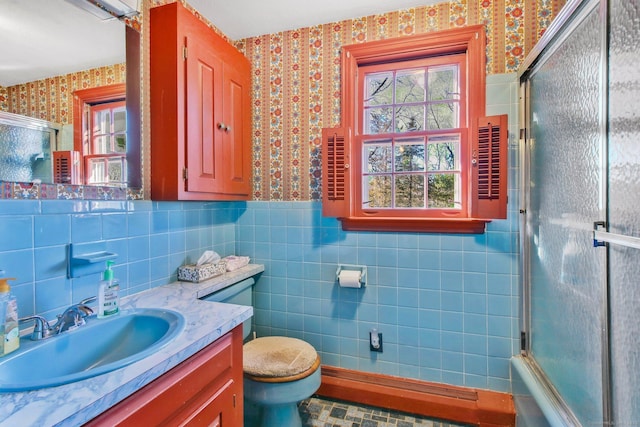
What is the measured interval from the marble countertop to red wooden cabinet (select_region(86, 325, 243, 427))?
3 cm

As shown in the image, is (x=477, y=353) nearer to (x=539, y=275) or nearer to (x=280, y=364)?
(x=539, y=275)

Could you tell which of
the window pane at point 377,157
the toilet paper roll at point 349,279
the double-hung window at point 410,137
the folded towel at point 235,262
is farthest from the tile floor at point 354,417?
the window pane at point 377,157

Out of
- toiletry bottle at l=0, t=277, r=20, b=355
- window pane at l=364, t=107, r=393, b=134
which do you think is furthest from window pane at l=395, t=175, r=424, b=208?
toiletry bottle at l=0, t=277, r=20, b=355

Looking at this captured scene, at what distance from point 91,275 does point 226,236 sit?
887mm

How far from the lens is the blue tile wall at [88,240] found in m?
1.02

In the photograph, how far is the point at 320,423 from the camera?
1.71 m

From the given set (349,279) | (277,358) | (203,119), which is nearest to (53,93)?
(203,119)

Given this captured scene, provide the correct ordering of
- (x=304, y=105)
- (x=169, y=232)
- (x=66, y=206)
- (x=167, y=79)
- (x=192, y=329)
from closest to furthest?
(x=192, y=329)
(x=66, y=206)
(x=167, y=79)
(x=169, y=232)
(x=304, y=105)

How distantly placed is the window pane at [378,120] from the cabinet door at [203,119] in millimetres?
888

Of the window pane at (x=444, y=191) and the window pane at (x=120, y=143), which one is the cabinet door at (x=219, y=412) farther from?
the window pane at (x=444, y=191)

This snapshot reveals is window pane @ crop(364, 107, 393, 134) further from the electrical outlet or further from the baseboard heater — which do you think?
the baseboard heater

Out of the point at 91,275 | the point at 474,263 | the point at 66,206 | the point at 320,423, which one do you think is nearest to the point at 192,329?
the point at 91,275

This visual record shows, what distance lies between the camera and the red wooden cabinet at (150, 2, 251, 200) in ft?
4.82

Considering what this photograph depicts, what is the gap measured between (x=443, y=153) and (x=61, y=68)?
1.84 m
